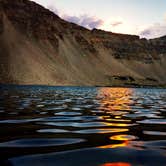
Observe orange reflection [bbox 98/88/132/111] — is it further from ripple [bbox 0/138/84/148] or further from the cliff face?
the cliff face

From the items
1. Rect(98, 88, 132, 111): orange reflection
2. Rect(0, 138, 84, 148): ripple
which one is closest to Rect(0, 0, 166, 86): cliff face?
Rect(98, 88, 132, 111): orange reflection

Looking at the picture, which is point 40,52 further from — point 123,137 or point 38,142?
point 38,142

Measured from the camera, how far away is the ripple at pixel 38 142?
24.4ft

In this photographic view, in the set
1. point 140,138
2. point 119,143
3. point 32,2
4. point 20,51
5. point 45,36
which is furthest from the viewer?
point 32,2

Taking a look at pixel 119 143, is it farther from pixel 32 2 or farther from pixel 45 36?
pixel 32 2

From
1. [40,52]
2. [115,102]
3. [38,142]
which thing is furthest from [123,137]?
[40,52]

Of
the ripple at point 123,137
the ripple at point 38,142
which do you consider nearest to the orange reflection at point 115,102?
the ripple at point 123,137

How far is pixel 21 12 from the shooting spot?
168 m

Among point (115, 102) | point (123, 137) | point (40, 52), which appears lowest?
point (115, 102)

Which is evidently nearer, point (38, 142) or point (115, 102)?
point (38, 142)

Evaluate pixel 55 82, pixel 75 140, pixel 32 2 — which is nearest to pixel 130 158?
pixel 75 140

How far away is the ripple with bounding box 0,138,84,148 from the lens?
293 inches

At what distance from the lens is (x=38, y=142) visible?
309 inches

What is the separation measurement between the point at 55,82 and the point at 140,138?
133216 mm
